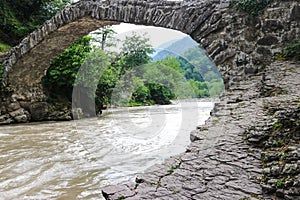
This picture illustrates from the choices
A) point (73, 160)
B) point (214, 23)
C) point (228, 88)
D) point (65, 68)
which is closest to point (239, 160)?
point (228, 88)

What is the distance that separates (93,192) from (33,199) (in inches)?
20.7

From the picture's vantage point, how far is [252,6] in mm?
3803

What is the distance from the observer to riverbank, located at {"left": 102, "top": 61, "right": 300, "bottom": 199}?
1440 millimetres

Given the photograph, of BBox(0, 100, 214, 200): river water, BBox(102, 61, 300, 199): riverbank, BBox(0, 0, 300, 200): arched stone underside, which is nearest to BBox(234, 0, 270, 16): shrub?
BBox(0, 0, 300, 200): arched stone underside

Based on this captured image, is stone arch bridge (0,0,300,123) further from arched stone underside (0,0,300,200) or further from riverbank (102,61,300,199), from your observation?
riverbank (102,61,300,199)

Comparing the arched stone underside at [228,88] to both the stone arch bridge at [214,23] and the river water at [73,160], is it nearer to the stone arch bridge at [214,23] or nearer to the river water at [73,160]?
the stone arch bridge at [214,23]

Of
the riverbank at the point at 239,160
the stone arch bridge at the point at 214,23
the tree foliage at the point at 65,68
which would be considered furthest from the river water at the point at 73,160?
the tree foliage at the point at 65,68

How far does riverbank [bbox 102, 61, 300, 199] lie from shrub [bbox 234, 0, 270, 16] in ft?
4.72

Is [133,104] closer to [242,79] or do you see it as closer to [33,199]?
Answer: [242,79]

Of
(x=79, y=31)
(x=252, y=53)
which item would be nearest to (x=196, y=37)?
(x=252, y=53)

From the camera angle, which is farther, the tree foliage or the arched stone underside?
the tree foliage

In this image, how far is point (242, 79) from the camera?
387cm

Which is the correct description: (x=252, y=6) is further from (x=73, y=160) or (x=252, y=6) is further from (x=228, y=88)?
(x=73, y=160)

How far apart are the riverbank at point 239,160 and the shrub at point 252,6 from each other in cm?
144
